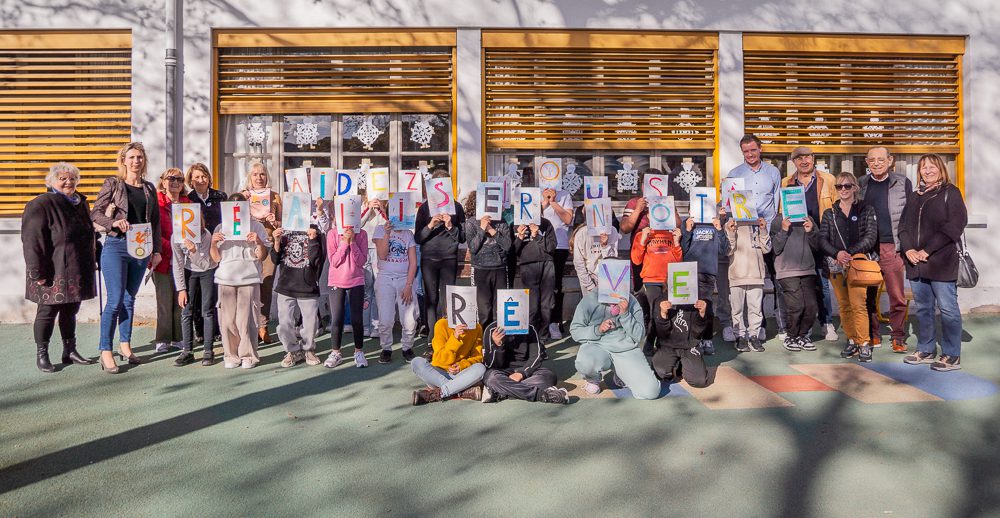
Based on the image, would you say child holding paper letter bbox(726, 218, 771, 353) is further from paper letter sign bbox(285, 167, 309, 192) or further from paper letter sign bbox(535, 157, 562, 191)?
paper letter sign bbox(285, 167, 309, 192)

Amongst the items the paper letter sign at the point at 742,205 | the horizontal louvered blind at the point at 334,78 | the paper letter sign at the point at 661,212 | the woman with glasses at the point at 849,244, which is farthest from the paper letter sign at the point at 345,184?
the woman with glasses at the point at 849,244

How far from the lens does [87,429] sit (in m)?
4.54

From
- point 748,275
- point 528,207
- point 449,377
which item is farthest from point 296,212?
point 748,275

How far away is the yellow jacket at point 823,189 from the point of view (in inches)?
295

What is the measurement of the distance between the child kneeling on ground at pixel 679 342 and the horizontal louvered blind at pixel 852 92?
4624mm

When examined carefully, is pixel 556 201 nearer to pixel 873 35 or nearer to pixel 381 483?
pixel 381 483

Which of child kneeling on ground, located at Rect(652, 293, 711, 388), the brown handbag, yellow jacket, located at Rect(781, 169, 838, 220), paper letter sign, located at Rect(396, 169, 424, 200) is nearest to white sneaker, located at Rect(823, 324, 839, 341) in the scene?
the brown handbag

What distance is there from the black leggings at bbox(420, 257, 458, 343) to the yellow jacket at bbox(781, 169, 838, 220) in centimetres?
393

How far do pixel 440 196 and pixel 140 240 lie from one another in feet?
9.42

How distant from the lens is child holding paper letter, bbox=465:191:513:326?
6703 millimetres

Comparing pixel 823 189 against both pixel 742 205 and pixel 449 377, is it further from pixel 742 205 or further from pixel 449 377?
pixel 449 377

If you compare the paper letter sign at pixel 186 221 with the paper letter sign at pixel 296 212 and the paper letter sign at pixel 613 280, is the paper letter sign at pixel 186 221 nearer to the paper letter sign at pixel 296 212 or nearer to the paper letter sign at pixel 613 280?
the paper letter sign at pixel 296 212

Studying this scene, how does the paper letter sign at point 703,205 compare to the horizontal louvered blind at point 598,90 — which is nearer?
the paper letter sign at point 703,205

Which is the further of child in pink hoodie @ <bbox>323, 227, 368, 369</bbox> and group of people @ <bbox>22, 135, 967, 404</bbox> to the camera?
child in pink hoodie @ <bbox>323, 227, 368, 369</bbox>
